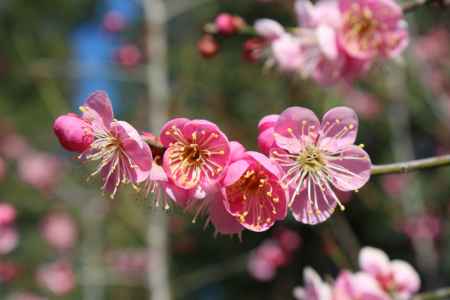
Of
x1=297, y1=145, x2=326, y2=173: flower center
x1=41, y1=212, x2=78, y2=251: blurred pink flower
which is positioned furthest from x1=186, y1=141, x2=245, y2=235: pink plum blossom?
x1=41, y1=212, x2=78, y2=251: blurred pink flower

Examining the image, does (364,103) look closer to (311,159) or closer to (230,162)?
(311,159)

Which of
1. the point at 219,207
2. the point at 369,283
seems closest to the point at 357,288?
the point at 369,283

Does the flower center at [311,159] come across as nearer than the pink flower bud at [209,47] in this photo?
Yes

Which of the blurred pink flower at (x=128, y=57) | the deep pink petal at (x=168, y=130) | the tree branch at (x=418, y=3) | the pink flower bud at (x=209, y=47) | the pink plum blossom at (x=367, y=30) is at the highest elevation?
the blurred pink flower at (x=128, y=57)

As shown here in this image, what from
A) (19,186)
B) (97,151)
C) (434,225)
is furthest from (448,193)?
(19,186)

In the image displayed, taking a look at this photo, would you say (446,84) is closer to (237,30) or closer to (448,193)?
(448,193)

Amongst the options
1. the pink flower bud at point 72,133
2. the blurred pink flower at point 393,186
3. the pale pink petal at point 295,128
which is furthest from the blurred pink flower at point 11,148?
the pale pink petal at point 295,128

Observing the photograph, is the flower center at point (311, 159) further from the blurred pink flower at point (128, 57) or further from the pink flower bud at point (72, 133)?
the blurred pink flower at point (128, 57)
